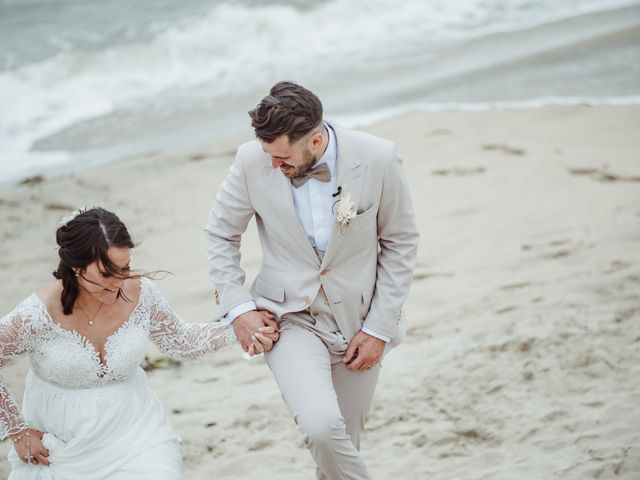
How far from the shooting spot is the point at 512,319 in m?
5.83

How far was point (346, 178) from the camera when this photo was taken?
3.72 metres

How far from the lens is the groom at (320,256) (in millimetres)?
3578

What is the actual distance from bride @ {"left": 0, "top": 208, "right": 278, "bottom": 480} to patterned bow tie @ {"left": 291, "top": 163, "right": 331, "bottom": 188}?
74 cm

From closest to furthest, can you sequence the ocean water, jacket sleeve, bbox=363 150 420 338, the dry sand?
jacket sleeve, bbox=363 150 420 338, the dry sand, the ocean water

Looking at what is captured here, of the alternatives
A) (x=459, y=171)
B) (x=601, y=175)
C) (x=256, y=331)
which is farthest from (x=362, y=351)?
(x=459, y=171)

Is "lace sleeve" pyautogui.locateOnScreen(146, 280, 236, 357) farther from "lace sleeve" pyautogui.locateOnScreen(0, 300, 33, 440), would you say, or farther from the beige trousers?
"lace sleeve" pyautogui.locateOnScreen(0, 300, 33, 440)

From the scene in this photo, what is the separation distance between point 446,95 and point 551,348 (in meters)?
6.98

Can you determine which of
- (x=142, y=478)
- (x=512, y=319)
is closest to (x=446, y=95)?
(x=512, y=319)

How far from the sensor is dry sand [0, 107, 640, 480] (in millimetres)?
4691

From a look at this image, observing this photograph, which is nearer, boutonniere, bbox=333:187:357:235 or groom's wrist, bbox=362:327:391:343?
boutonniere, bbox=333:187:357:235

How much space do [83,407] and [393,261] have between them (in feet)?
4.66

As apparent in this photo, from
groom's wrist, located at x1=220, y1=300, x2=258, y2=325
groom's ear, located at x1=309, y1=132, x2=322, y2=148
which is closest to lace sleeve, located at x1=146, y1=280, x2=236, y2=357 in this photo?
groom's wrist, located at x1=220, y1=300, x2=258, y2=325

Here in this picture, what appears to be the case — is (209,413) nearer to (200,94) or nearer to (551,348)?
(551,348)

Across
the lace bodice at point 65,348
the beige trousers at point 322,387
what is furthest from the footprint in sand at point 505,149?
the lace bodice at point 65,348
